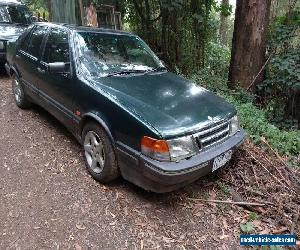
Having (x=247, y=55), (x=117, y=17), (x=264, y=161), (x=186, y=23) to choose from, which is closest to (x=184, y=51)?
(x=186, y=23)

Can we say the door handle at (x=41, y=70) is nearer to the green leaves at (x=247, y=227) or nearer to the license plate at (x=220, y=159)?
the license plate at (x=220, y=159)

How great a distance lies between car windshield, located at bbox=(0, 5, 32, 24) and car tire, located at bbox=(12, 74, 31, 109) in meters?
3.27

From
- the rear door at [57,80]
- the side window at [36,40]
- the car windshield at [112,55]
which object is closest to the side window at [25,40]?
the side window at [36,40]

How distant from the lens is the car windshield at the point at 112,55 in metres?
4.13

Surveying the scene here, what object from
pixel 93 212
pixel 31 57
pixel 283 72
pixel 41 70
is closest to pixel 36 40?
pixel 31 57

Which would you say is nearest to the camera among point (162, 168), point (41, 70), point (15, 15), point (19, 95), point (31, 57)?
point (162, 168)

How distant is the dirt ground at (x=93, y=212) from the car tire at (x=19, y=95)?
55.4 inches

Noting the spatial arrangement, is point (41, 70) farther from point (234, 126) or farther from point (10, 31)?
point (10, 31)

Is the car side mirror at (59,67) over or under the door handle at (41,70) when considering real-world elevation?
over

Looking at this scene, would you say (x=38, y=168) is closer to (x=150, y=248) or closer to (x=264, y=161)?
(x=150, y=248)

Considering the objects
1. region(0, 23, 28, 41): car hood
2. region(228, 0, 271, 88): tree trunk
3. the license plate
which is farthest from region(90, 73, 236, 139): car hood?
region(0, 23, 28, 41): car hood

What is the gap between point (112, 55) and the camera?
4.40m

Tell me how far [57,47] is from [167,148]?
2.45 metres

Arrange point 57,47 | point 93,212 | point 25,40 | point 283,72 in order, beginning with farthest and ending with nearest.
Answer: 1. point 283,72
2. point 25,40
3. point 57,47
4. point 93,212
